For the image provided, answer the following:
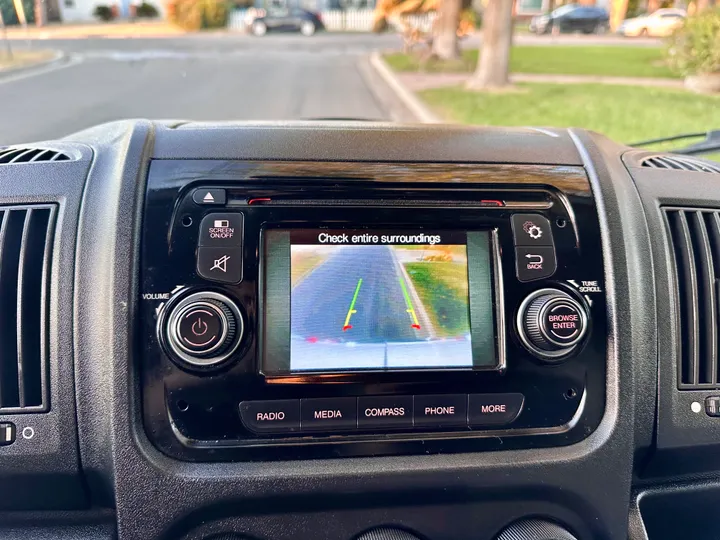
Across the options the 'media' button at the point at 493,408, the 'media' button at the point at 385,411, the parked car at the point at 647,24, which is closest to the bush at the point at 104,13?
the 'media' button at the point at 385,411

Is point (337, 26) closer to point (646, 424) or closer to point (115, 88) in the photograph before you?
point (115, 88)

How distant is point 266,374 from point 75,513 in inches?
24.9

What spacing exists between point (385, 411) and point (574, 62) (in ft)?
72.6

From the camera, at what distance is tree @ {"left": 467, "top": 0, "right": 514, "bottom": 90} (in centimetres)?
1437

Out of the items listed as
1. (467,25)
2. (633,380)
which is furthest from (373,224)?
(467,25)

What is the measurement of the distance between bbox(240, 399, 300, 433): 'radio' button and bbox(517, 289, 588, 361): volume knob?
0.57 meters

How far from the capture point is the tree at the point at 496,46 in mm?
14367

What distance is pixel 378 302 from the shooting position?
5.10 feet

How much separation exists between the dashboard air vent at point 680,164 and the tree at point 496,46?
43.1 ft

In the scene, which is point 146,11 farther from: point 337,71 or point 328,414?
point 337,71

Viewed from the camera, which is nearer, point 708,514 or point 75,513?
point 75,513

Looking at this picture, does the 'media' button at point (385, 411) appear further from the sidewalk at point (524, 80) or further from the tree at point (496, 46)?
the tree at point (496, 46)

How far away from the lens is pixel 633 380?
167cm

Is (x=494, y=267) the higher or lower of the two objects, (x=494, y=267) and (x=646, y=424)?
the higher
